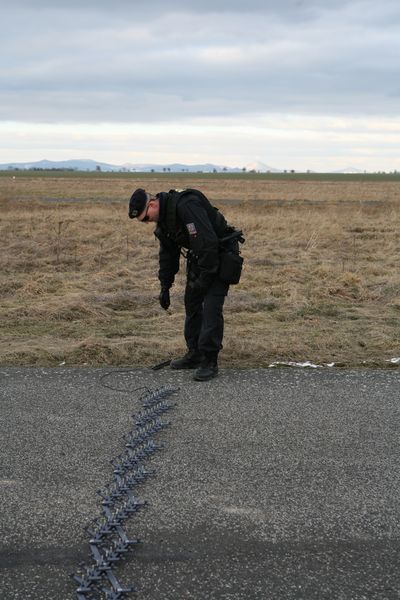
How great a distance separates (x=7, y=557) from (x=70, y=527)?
334 mm

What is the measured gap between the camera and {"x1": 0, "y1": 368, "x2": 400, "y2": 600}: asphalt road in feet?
9.27

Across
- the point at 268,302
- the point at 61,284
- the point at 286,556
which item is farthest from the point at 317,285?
the point at 286,556

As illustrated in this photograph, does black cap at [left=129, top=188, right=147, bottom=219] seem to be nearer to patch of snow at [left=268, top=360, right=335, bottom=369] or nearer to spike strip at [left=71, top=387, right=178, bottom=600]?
spike strip at [left=71, top=387, right=178, bottom=600]

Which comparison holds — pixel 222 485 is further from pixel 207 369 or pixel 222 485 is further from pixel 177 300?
pixel 177 300

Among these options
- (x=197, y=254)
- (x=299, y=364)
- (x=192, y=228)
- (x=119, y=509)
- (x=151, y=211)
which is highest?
(x=151, y=211)

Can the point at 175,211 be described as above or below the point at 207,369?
above

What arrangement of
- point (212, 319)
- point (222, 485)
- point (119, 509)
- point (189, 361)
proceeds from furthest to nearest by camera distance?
point (189, 361), point (212, 319), point (222, 485), point (119, 509)

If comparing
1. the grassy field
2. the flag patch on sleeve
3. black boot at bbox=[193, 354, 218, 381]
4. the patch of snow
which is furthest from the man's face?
the patch of snow

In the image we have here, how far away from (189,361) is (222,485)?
A: 2279mm

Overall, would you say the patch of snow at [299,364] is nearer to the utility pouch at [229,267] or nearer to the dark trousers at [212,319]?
the dark trousers at [212,319]

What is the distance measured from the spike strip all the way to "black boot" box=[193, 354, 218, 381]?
2.12ft

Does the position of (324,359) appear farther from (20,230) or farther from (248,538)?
(20,230)

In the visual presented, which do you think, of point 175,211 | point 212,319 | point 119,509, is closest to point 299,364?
point 212,319

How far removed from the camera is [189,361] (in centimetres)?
584
